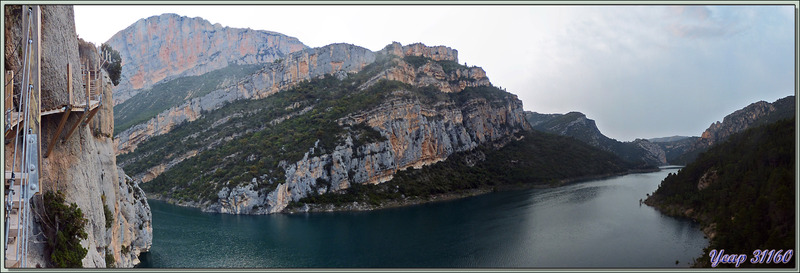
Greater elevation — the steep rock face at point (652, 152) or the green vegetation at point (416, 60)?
the green vegetation at point (416, 60)

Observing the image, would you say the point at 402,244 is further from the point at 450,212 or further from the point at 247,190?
the point at 247,190

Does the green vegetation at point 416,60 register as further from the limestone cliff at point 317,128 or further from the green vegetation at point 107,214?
the green vegetation at point 107,214

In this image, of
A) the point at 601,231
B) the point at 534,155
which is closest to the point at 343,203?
the point at 601,231

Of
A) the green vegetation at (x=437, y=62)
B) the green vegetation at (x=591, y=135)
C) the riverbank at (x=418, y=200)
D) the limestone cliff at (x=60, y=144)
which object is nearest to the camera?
the limestone cliff at (x=60, y=144)

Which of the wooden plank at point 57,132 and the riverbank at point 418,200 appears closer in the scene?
the wooden plank at point 57,132

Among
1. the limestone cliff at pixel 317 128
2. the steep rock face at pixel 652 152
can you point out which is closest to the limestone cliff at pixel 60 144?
the limestone cliff at pixel 317 128

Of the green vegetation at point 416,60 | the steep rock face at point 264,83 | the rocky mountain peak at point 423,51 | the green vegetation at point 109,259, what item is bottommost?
the green vegetation at point 109,259

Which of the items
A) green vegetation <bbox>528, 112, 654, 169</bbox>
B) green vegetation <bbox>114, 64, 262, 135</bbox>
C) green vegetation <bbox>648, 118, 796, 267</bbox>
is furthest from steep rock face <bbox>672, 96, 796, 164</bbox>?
green vegetation <bbox>114, 64, 262, 135</bbox>
